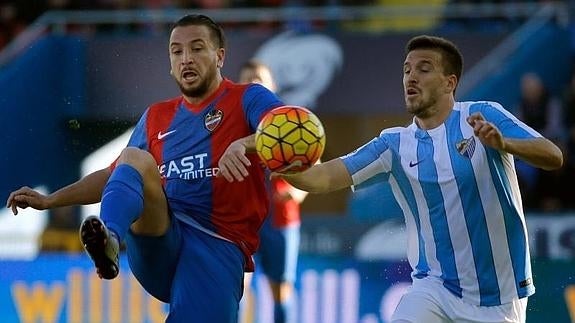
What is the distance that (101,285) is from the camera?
462 inches

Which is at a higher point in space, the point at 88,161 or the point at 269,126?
the point at 88,161

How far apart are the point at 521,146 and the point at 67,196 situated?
2175 mm

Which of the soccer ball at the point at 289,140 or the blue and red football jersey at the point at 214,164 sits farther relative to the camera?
the blue and red football jersey at the point at 214,164

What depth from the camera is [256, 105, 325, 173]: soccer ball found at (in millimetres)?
5961

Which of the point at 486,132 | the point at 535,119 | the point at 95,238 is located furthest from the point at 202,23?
the point at 535,119

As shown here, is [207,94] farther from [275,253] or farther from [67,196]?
[275,253]

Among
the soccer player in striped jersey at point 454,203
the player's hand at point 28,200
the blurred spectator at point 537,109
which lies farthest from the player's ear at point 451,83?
the blurred spectator at point 537,109

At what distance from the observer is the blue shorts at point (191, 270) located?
20.7 ft

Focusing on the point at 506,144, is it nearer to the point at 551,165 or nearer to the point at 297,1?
the point at 551,165

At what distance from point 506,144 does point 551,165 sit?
0.27 m

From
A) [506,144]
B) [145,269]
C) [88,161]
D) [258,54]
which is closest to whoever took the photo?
[506,144]

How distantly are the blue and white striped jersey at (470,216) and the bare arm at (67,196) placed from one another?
4.99 ft

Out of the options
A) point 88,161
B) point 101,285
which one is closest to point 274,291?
point 101,285

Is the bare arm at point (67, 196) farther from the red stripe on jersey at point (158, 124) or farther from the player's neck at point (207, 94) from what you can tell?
the player's neck at point (207, 94)
